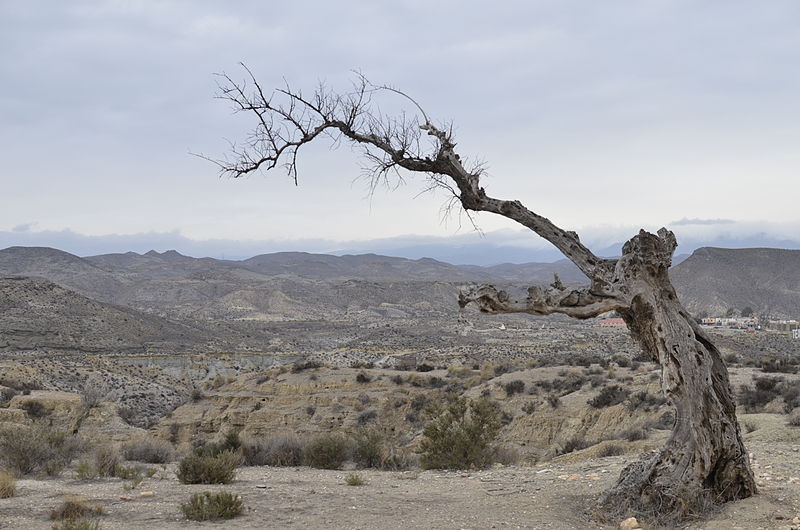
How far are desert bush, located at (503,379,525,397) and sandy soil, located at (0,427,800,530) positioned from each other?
12587mm

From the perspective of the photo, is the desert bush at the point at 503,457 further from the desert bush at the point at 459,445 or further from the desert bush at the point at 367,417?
the desert bush at the point at 367,417

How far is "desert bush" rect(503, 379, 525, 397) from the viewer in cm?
2427

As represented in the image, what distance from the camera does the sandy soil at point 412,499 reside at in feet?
22.4

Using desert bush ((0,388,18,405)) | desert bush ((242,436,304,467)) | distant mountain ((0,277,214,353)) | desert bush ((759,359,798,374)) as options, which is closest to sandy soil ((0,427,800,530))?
desert bush ((242,436,304,467))

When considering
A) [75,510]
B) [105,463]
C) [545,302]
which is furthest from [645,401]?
[75,510]

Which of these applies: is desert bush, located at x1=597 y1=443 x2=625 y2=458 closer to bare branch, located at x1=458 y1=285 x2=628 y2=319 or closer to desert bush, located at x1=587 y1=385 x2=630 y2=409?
bare branch, located at x1=458 y1=285 x2=628 y2=319

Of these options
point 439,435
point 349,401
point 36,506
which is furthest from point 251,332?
point 36,506

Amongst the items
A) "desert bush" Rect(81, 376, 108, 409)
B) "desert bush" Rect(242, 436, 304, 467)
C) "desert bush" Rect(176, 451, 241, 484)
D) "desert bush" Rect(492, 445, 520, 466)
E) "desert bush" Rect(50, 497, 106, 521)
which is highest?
"desert bush" Rect(50, 497, 106, 521)

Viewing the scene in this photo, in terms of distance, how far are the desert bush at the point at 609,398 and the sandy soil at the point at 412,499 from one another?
8.94 m

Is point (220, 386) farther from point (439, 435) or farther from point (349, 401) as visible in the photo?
point (439, 435)

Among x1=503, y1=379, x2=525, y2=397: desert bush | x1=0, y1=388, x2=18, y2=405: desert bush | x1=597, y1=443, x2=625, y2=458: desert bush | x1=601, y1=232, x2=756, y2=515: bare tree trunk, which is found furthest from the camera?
x1=503, y1=379, x2=525, y2=397: desert bush

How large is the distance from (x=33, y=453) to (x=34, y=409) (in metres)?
12.8

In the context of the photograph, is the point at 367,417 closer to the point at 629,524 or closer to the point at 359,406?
the point at 359,406

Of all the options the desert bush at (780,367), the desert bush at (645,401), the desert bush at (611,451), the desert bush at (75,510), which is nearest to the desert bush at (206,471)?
the desert bush at (75,510)
